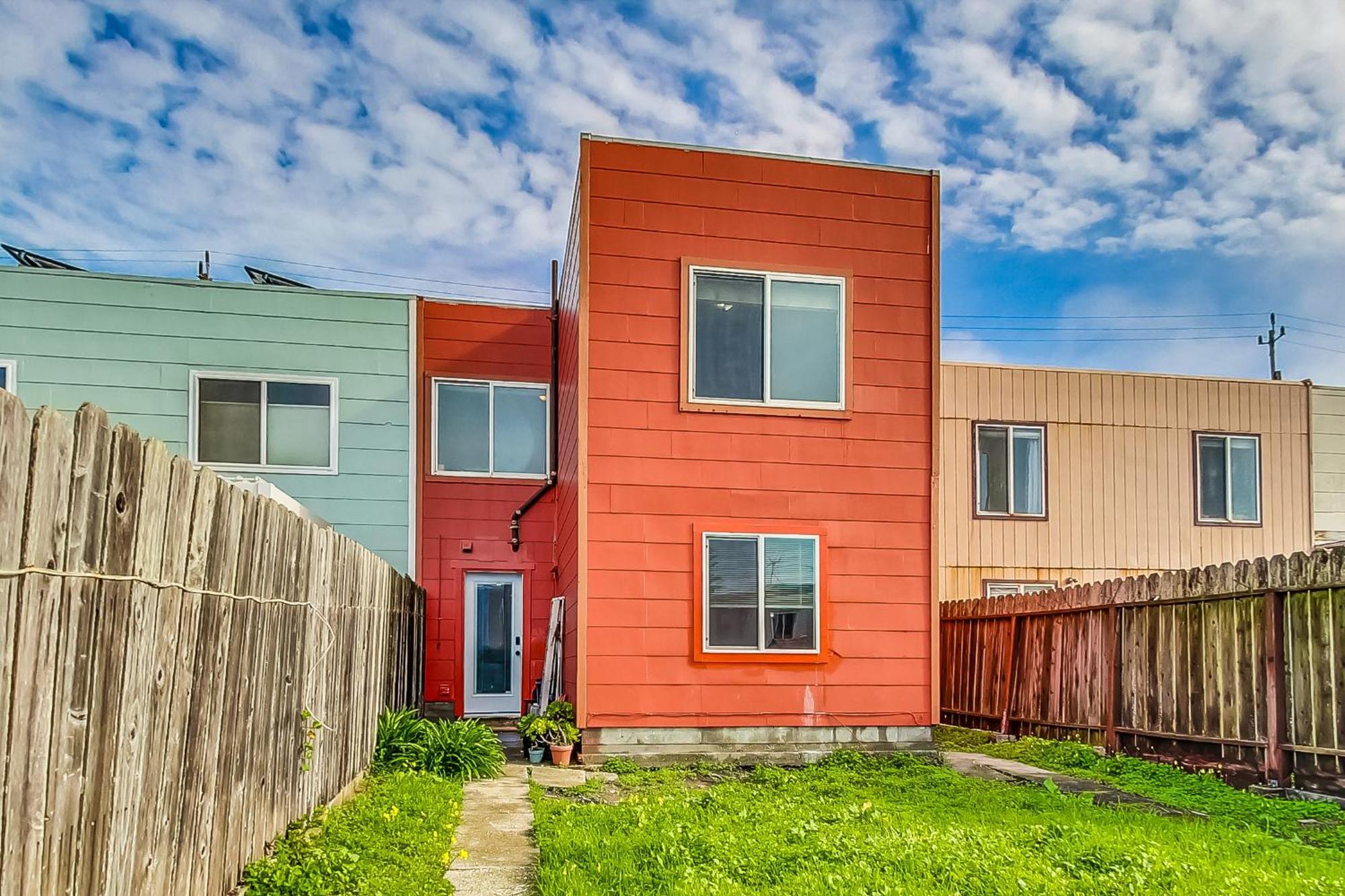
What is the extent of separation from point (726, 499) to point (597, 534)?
1214mm

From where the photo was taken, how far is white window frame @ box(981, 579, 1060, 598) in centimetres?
1576

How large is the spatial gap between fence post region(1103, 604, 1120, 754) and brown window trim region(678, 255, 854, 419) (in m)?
3.03

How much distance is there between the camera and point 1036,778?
888 centimetres

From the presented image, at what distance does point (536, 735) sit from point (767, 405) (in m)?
3.57

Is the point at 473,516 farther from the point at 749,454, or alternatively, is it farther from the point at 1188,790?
the point at 1188,790

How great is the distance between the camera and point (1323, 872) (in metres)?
5.31

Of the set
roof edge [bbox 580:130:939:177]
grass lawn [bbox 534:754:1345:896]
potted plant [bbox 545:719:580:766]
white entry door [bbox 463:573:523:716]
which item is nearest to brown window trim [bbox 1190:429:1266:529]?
roof edge [bbox 580:130:939:177]

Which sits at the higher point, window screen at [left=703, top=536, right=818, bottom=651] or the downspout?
the downspout

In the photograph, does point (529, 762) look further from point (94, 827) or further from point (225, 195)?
point (225, 195)

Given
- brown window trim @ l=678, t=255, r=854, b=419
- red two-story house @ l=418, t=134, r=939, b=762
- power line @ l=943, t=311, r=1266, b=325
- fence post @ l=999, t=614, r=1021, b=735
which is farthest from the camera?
power line @ l=943, t=311, r=1266, b=325

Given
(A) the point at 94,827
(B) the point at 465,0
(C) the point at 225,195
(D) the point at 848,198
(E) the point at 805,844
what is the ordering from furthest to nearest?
1. (C) the point at 225,195
2. (B) the point at 465,0
3. (D) the point at 848,198
4. (E) the point at 805,844
5. (A) the point at 94,827

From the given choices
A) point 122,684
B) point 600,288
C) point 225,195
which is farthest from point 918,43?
point 225,195

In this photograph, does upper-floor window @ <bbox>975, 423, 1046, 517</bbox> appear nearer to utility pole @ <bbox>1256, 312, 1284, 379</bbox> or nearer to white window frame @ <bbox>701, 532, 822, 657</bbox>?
white window frame @ <bbox>701, 532, 822, 657</bbox>

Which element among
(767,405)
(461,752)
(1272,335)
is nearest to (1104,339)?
(1272,335)
